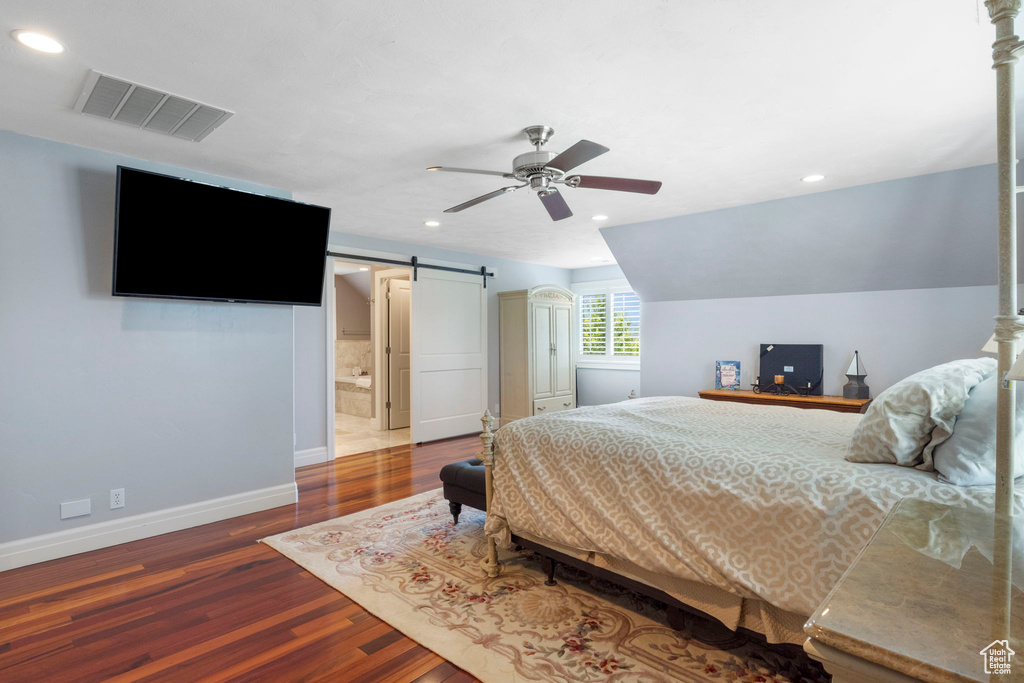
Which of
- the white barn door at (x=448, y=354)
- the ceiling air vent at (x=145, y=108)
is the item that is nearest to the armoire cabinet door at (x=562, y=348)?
the white barn door at (x=448, y=354)

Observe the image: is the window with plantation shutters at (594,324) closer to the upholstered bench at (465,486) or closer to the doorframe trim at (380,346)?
the doorframe trim at (380,346)

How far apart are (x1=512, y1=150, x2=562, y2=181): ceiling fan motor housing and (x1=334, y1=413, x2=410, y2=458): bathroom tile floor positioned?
156 inches

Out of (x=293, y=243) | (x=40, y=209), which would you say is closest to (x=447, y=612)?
(x=293, y=243)

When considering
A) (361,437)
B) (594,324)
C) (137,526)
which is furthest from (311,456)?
(594,324)

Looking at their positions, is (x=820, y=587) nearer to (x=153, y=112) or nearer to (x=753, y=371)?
(x=153, y=112)

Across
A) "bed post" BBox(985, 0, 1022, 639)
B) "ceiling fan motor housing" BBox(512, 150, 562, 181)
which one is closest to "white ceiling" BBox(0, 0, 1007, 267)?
"ceiling fan motor housing" BBox(512, 150, 562, 181)

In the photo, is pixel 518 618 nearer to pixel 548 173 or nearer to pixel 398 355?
pixel 548 173

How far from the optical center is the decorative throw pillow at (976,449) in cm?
160

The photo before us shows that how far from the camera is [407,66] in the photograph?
2137 mm

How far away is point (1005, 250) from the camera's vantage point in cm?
94

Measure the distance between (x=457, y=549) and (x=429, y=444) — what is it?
3.05m

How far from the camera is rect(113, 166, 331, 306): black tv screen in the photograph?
305cm

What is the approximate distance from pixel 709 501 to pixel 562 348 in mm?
5327
